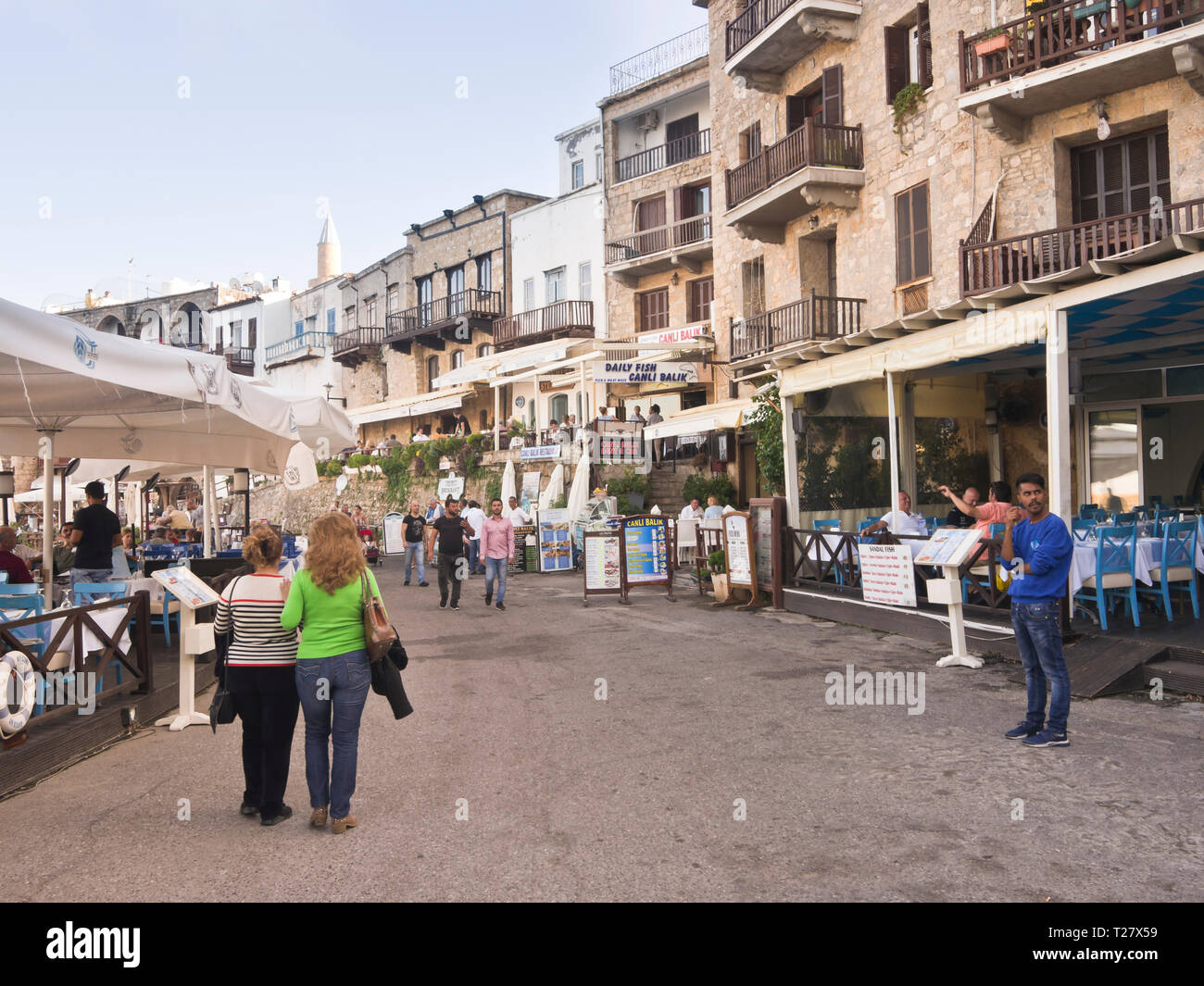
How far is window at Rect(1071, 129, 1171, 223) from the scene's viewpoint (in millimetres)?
14094

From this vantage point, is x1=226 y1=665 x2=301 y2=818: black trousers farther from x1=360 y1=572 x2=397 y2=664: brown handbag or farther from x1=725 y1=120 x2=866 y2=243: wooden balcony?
x1=725 y1=120 x2=866 y2=243: wooden balcony

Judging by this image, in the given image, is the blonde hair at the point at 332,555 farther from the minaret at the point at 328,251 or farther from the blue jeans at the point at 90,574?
the minaret at the point at 328,251

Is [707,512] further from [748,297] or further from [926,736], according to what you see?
Answer: [926,736]

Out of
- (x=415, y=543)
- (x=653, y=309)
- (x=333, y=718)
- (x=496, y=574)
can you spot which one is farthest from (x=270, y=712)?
(x=653, y=309)

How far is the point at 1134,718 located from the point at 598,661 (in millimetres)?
5210

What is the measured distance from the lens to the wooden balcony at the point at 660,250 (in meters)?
28.6

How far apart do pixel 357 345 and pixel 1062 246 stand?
36254 millimetres

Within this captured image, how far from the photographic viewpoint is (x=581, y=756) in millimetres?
6387

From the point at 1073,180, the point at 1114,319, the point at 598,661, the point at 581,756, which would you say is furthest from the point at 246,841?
the point at 1073,180

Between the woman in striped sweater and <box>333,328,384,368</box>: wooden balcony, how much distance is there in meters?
39.5

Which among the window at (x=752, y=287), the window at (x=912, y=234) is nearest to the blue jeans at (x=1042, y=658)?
the window at (x=912, y=234)

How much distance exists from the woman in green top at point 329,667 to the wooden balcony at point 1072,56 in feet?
44.9

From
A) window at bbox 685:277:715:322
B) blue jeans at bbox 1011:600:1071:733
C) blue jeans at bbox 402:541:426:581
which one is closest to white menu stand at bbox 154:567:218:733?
blue jeans at bbox 1011:600:1071:733
